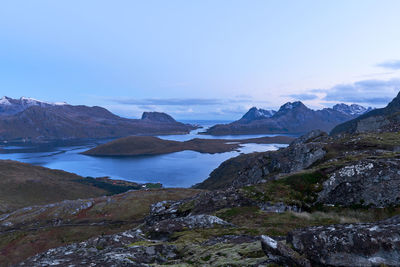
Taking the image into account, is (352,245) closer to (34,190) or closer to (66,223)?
(66,223)

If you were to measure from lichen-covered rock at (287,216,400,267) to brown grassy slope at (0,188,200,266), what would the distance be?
5702cm

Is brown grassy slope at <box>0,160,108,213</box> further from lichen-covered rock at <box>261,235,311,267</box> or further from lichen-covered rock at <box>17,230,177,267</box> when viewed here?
lichen-covered rock at <box>261,235,311,267</box>

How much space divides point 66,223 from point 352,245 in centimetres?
8274

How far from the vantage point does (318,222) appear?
71.2 ft

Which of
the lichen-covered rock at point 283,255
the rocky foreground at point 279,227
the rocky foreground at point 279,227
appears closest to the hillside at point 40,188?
the rocky foreground at point 279,227

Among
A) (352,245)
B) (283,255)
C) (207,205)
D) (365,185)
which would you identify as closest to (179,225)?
(207,205)

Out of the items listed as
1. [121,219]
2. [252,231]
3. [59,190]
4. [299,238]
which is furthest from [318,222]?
[59,190]

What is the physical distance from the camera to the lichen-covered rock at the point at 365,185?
79.0 feet

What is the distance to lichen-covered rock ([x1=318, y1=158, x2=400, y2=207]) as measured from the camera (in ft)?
79.0

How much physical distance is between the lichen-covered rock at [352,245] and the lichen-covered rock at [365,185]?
17.4 metres

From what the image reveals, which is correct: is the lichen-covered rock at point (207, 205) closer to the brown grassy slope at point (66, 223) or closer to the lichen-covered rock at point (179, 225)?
the lichen-covered rock at point (179, 225)

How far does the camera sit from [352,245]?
970 centimetres

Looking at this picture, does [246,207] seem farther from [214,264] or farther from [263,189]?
[214,264]

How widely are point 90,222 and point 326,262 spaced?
247 feet
